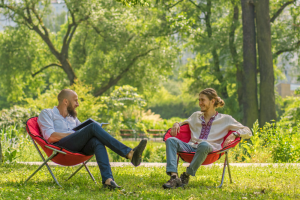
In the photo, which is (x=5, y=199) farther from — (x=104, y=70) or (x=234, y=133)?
(x=104, y=70)

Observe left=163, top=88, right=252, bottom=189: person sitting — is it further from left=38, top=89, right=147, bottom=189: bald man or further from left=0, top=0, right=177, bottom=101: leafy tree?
left=0, top=0, right=177, bottom=101: leafy tree

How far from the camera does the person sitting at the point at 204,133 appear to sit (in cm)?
321

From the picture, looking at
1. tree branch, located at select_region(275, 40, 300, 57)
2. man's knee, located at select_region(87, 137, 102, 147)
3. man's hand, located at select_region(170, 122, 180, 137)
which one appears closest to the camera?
man's knee, located at select_region(87, 137, 102, 147)

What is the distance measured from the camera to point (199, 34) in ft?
40.7

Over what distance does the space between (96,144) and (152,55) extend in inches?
489

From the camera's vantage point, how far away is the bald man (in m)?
3.06

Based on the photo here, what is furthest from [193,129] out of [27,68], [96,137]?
[27,68]

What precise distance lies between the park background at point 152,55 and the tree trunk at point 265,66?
0.03 metres

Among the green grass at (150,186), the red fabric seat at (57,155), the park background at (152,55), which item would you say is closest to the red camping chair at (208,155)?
the green grass at (150,186)

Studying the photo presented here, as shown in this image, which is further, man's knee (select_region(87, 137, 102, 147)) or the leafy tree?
the leafy tree

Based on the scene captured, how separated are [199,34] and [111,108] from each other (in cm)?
519

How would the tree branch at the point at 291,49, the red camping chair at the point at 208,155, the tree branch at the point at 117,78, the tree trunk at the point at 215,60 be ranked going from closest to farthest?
1. the red camping chair at the point at 208,155
2. the tree branch at the point at 291,49
3. the tree trunk at the point at 215,60
4. the tree branch at the point at 117,78

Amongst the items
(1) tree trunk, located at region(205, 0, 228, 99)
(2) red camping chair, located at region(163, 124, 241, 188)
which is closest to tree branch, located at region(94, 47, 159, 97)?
(1) tree trunk, located at region(205, 0, 228, 99)

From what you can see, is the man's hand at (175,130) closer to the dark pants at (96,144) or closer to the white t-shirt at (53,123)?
the dark pants at (96,144)
